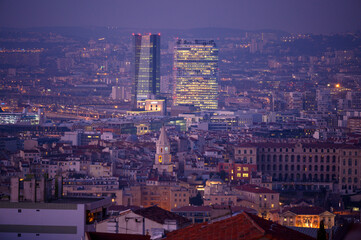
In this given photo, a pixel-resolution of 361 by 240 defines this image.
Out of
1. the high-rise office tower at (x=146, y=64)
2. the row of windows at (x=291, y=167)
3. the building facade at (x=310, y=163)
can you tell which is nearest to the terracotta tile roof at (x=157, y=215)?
the building facade at (x=310, y=163)

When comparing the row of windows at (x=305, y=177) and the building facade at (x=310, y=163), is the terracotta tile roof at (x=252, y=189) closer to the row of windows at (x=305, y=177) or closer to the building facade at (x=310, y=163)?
the building facade at (x=310, y=163)

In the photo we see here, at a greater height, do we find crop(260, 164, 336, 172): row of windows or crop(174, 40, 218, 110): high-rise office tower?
crop(174, 40, 218, 110): high-rise office tower

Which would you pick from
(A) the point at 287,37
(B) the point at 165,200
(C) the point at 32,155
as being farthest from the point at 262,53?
(B) the point at 165,200

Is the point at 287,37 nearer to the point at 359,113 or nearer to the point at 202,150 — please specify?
the point at 359,113

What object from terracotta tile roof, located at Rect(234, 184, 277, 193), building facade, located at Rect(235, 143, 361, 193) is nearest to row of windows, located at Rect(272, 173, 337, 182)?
building facade, located at Rect(235, 143, 361, 193)

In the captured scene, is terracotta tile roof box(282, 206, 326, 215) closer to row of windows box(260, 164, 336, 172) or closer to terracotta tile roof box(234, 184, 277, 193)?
terracotta tile roof box(234, 184, 277, 193)

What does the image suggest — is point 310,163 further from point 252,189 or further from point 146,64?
point 146,64

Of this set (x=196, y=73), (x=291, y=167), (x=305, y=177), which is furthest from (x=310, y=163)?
(x=196, y=73)
